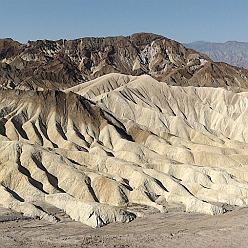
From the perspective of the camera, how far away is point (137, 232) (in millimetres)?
53562

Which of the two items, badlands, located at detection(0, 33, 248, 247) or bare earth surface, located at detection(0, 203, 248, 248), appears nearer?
bare earth surface, located at detection(0, 203, 248, 248)

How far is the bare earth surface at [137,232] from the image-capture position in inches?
1957

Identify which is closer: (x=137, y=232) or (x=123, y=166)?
(x=137, y=232)

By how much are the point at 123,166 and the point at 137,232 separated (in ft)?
75.8

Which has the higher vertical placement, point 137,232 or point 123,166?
point 123,166

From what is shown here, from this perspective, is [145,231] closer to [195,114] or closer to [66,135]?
[66,135]

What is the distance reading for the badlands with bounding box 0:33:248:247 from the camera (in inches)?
2186

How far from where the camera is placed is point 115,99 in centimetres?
11700

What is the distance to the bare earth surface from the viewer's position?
49.7m

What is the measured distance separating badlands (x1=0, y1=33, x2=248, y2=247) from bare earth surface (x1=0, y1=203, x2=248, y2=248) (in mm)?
104

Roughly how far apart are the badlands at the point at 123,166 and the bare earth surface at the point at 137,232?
4.1 inches

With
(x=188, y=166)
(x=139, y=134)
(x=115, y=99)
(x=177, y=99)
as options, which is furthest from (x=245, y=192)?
(x=177, y=99)

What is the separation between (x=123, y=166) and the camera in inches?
2997

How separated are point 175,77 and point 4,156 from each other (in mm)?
101246
